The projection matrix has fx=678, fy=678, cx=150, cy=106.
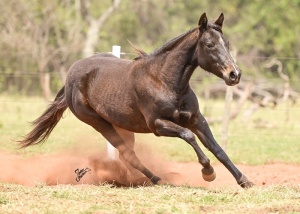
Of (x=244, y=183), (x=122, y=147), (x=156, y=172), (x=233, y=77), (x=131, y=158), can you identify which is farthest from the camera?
(x=156, y=172)

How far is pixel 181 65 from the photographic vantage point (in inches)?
304

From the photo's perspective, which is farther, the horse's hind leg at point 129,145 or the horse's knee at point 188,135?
the horse's hind leg at point 129,145

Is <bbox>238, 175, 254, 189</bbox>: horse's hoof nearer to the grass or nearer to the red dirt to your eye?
the grass

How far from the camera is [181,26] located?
38.2m

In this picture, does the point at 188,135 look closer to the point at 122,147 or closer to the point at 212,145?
the point at 212,145

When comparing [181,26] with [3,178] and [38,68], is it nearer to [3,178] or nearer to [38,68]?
[38,68]

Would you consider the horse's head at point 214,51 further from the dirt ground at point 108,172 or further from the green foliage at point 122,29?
the green foliage at point 122,29

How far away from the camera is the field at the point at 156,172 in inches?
243

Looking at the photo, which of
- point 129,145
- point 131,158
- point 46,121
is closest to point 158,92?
point 131,158

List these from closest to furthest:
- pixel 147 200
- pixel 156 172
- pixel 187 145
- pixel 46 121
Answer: pixel 147 200 < pixel 156 172 < pixel 46 121 < pixel 187 145

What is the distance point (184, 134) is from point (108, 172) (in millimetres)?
1813

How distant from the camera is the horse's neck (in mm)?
7680

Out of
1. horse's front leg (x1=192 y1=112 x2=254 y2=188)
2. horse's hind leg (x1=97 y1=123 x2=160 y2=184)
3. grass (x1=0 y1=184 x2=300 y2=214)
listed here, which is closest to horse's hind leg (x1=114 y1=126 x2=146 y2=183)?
horse's hind leg (x1=97 y1=123 x2=160 y2=184)

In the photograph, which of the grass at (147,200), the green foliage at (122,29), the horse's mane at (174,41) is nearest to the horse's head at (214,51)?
the horse's mane at (174,41)
